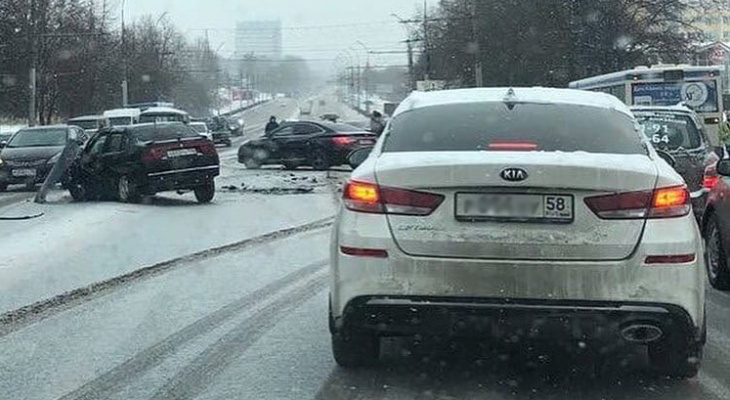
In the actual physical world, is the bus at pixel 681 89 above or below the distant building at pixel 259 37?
below

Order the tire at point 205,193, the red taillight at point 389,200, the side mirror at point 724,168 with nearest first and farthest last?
1. the red taillight at point 389,200
2. the side mirror at point 724,168
3. the tire at point 205,193

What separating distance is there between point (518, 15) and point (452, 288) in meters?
52.0

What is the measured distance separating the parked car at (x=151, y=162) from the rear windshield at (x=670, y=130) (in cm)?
864

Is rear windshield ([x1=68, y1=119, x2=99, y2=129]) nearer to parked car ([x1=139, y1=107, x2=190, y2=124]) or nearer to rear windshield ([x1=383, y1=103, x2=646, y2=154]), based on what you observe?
parked car ([x1=139, y1=107, x2=190, y2=124])

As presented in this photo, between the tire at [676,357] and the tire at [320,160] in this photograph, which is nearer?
the tire at [676,357]

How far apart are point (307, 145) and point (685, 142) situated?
17.8 meters

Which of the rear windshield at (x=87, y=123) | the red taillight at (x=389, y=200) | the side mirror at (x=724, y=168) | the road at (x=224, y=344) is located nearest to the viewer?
the red taillight at (x=389, y=200)

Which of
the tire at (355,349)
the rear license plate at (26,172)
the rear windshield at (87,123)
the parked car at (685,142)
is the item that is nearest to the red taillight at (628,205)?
the tire at (355,349)

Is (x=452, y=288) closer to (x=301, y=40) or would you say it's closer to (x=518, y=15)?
(x=518, y=15)

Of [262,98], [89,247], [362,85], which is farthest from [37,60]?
[262,98]

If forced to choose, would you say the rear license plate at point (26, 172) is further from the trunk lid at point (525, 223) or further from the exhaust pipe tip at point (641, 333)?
the exhaust pipe tip at point (641, 333)

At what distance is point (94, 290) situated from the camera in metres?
9.31

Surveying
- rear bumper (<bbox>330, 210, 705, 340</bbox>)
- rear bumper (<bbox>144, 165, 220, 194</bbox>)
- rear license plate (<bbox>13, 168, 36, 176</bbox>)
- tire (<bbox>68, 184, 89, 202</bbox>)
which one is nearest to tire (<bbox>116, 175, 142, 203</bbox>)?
rear bumper (<bbox>144, 165, 220, 194</bbox>)

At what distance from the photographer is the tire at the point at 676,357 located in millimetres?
5695
